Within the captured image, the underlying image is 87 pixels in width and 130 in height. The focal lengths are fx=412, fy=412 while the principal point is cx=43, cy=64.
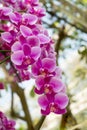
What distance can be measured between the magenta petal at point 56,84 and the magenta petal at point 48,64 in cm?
2

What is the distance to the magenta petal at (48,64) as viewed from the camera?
0.68 meters

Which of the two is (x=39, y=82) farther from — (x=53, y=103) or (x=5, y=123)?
(x=5, y=123)

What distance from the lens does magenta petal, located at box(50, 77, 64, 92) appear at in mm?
686

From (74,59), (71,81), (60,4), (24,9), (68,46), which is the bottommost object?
(74,59)

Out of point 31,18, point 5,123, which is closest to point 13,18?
point 31,18

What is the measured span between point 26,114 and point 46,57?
103cm

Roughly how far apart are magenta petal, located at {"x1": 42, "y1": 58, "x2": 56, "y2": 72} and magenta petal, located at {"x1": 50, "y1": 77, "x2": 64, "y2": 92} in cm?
2

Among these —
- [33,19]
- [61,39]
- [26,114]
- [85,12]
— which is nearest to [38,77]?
[33,19]

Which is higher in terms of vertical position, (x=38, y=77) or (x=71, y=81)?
(x=38, y=77)

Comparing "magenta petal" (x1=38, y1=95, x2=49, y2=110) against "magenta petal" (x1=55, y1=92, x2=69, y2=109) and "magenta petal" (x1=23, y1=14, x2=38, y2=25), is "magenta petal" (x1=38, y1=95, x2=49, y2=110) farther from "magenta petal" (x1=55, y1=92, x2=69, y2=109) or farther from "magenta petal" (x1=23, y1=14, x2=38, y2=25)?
"magenta petal" (x1=23, y1=14, x2=38, y2=25)

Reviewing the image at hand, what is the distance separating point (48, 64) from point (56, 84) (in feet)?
0.12

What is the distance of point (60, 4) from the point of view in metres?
2.13

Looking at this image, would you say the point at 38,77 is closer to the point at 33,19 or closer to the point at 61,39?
the point at 33,19

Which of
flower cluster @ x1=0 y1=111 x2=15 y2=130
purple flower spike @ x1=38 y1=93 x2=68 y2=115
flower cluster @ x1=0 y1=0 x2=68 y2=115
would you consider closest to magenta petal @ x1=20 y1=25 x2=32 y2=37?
flower cluster @ x1=0 y1=0 x2=68 y2=115
